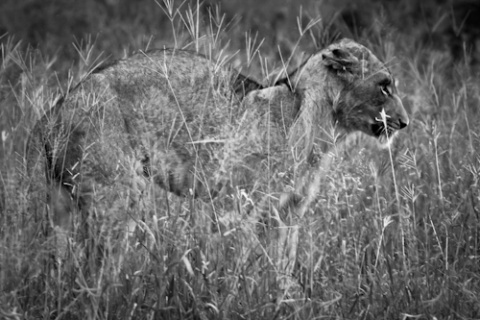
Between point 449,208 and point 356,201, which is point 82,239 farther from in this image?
point 449,208

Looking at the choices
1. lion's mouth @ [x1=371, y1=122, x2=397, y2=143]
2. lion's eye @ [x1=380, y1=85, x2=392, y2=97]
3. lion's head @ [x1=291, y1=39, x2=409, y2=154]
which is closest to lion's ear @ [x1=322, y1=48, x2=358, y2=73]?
lion's head @ [x1=291, y1=39, x2=409, y2=154]

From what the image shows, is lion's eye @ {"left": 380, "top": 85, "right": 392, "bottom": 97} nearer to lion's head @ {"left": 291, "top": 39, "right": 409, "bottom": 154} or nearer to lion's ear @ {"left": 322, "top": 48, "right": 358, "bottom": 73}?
lion's head @ {"left": 291, "top": 39, "right": 409, "bottom": 154}

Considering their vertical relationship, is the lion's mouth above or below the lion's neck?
below

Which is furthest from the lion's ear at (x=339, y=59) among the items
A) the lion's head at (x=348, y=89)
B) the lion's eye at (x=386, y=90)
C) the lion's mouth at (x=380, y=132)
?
the lion's mouth at (x=380, y=132)

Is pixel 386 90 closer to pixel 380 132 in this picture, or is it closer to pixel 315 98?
pixel 380 132

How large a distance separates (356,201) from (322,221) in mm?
448

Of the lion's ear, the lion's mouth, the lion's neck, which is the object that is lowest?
the lion's mouth

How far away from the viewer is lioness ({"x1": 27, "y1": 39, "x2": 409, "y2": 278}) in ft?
14.3

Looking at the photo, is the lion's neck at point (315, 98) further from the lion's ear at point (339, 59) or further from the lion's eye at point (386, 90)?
the lion's eye at point (386, 90)

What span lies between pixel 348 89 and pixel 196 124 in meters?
1.15

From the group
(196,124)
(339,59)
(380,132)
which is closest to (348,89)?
(339,59)

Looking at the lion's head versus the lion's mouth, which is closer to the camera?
the lion's head

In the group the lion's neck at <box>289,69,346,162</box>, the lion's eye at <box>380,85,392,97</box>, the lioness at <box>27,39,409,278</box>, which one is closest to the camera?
the lioness at <box>27,39,409,278</box>

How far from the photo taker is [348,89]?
5609 millimetres
